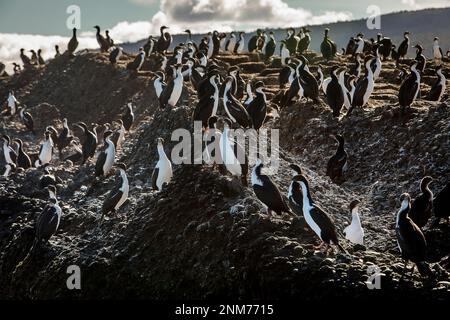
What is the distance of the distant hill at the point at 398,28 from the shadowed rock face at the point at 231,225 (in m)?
A: 66.9

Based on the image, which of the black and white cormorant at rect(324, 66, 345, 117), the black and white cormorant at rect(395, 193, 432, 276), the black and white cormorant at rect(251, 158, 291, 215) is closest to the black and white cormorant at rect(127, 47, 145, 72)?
the black and white cormorant at rect(324, 66, 345, 117)

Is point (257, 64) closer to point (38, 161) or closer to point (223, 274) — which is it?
point (38, 161)

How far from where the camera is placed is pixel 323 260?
41.6ft

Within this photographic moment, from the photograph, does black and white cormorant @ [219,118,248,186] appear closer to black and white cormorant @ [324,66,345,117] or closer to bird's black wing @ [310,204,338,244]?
bird's black wing @ [310,204,338,244]

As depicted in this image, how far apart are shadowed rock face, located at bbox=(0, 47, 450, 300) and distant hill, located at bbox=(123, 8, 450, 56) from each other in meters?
66.9

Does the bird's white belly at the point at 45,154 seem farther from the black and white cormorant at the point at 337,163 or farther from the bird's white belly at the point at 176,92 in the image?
the black and white cormorant at the point at 337,163

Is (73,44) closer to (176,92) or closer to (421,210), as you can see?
(176,92)

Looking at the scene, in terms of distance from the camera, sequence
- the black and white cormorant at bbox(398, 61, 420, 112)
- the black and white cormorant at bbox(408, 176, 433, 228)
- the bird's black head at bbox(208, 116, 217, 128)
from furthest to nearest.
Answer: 1. the black and white cormorant at bbox(398, 61, 420, 112)
2. the bird's black head at bbox(208, 116, 217, 128)
3. the black and white cormorant at bbox(408, 176, 433, 228)

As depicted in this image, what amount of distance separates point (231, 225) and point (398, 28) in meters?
85.8

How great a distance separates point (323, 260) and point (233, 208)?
9.54 feet

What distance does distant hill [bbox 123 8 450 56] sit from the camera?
8706 cm

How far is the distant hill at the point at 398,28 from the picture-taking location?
8706 cm

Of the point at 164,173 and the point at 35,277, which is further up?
the point at 164,173

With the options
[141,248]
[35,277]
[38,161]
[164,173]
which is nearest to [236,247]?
[141,248]
